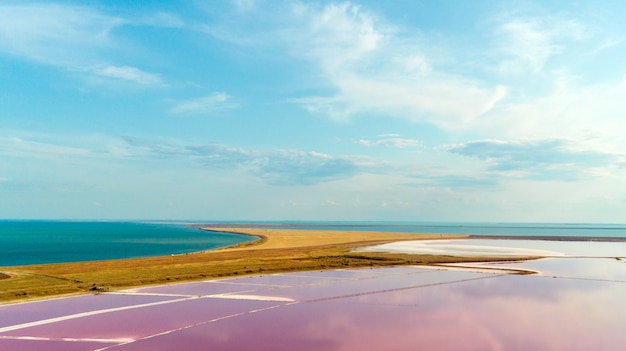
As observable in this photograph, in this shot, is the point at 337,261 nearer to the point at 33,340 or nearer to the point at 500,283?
the point at 500,283

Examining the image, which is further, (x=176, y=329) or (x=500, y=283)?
(x=500, y=283)

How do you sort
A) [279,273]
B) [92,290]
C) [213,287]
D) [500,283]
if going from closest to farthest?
1. [92,290]
2. [213,287]
3. [500,283]
4. [279,273]

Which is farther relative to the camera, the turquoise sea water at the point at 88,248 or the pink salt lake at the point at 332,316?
the turquoise sea water at the point at 88,248

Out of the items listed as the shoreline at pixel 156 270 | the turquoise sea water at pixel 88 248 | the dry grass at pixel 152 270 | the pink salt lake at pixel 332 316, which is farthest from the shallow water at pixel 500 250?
the turquoise sea water at pixel 88 248

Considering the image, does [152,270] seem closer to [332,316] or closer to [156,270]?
[156,270]

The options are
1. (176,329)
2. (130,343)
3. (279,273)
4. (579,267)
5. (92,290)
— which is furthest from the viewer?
(579,267)

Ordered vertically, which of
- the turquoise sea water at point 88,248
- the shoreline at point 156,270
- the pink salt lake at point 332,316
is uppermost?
the shoreline at point 156,270

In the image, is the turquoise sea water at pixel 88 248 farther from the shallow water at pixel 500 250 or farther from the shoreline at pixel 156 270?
the shallow water at pixel 500 250

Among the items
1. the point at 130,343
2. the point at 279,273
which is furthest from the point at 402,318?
the point at 279,273

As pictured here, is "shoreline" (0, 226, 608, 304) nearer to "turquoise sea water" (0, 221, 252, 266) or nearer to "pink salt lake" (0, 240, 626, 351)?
"pink salt lake" (0, 240, 626, 351)
